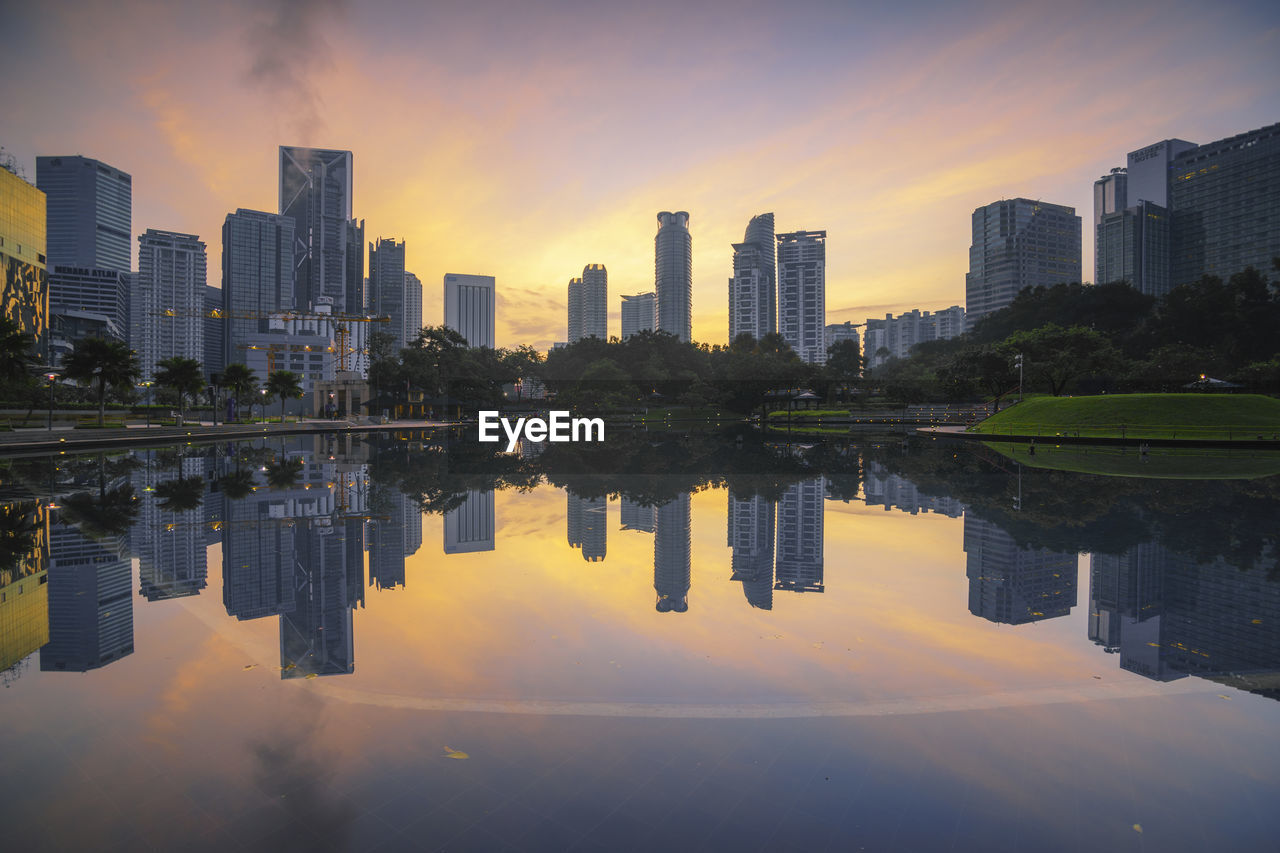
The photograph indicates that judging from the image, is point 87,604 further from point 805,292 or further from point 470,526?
point 805,292

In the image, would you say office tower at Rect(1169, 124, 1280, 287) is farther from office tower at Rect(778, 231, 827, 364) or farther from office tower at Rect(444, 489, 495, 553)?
office tower at Rect(444, 489, 495, 553)

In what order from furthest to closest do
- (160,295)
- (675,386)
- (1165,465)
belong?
(160,295) → (675,386) → (1165,465)

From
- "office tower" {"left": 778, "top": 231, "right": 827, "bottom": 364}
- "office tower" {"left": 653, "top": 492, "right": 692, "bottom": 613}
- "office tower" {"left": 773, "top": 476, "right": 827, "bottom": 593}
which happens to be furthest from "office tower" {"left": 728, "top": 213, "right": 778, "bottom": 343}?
"office tower" {"left": 653, "top": 492, "right": 692, "bottom": 613}

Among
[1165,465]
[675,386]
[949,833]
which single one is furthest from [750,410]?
[949,833]

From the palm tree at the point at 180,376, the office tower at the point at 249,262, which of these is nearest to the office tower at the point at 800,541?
the palm tree at the point at 180,376

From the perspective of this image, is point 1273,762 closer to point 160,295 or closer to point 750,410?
point 750,410

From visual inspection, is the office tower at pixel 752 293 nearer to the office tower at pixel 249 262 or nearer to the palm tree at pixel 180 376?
the palm tree at pixel 180 376
